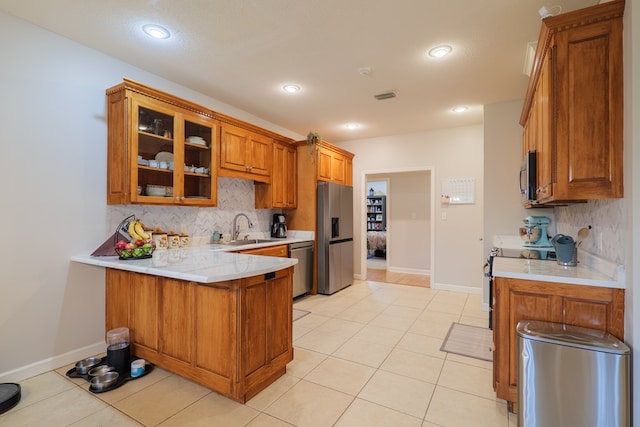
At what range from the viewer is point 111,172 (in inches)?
105

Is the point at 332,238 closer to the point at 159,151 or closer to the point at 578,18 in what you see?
the point at 159,151

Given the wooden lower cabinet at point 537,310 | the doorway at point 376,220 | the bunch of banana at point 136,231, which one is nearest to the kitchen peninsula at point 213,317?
the bunch of banana at point 136,231

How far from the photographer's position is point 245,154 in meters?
3.79

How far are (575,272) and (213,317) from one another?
234cm

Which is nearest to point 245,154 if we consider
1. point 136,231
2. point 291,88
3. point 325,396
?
point 291,88

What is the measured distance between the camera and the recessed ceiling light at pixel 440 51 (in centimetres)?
259

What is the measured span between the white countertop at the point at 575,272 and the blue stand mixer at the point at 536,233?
1061 millimetres

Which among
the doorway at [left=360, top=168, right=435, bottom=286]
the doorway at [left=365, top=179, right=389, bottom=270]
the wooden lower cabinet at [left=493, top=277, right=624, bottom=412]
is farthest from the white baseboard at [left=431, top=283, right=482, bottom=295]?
the doorway at [left=365, top=179, right=389, bottom=270]

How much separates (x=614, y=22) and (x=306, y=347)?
10.3 feet

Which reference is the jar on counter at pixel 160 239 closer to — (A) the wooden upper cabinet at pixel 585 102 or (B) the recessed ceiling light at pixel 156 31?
(B) the recessed ceiling light at pixel 156 31

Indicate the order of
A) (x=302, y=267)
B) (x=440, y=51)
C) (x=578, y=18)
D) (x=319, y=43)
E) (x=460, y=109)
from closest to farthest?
(x=578, y=18), (x=319, y=43), (x=440, y=51), (x=460, y=109), (x=302, y=267)

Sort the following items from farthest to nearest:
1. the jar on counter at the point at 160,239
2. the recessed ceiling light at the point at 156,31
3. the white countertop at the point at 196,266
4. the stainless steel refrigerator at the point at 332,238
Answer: the stainless steel refrigerator at the point at 332,238 < the jar on counter at the point at 160,239 < the recessed ceiling light at the point at 156,31 < the white countertop at the point at 196,266

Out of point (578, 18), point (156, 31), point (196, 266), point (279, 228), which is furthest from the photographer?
point (279, 228)

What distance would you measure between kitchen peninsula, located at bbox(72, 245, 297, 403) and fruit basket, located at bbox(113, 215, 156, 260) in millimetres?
89
